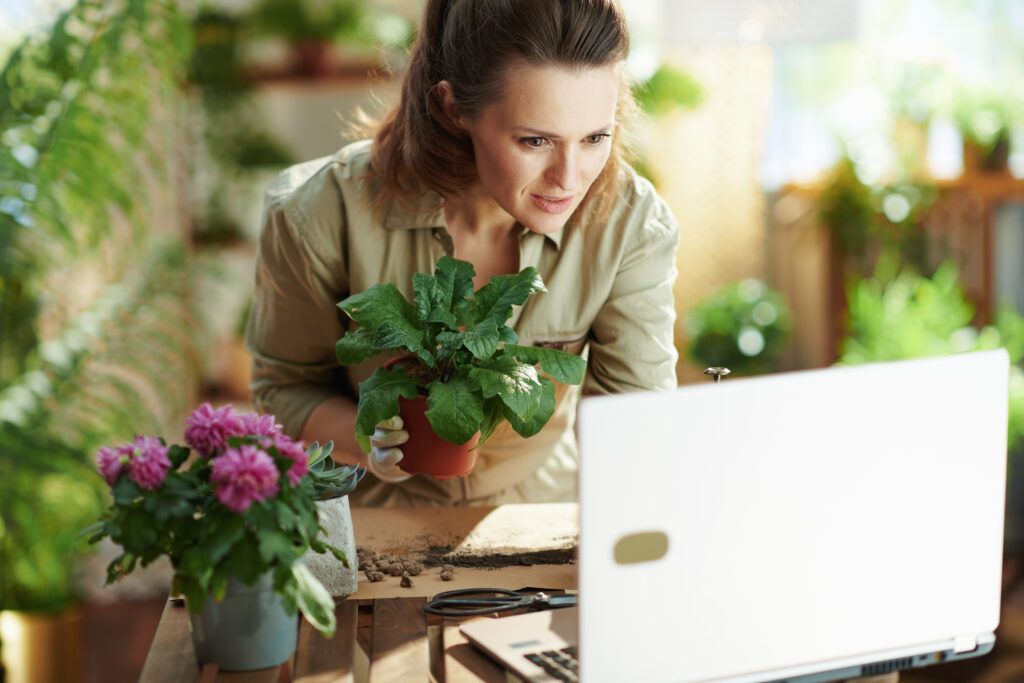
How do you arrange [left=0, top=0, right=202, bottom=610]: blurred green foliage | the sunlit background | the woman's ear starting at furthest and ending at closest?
the sunlit background → [left=0, top=0, right=202, bottom=610]: blurred green foliage → the woman's ear

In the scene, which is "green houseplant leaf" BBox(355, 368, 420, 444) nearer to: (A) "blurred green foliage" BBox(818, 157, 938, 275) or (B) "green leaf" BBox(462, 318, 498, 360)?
(B) "green leaf" BBox(462, 318, 498, 360)

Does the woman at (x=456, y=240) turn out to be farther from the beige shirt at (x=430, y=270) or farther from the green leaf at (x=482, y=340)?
the green leaf at (x=482, y=340)

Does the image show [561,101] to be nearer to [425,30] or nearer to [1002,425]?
[425,30]

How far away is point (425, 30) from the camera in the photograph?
5.71ft

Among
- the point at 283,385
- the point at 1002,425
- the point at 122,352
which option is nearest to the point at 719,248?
the point at 122,352

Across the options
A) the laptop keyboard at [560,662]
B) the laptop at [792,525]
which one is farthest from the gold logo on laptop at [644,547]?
the laptop keyboard at [560,662]

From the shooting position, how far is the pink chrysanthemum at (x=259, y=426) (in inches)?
46.1

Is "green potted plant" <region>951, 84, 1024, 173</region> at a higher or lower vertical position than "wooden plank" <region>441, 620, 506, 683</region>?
higher

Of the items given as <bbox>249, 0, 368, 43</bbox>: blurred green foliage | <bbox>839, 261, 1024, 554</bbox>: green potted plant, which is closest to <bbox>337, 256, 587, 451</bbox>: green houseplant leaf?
<bbox>839, 261, 1024, 554</bbox>: green potted plant

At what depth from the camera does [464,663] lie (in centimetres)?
124

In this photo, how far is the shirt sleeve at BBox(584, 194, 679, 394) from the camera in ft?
5.91

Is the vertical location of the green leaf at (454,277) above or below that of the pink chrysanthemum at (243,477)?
above

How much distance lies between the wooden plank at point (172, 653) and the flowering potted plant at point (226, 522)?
50mm

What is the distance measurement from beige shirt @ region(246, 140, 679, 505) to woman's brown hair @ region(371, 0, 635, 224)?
50mm
